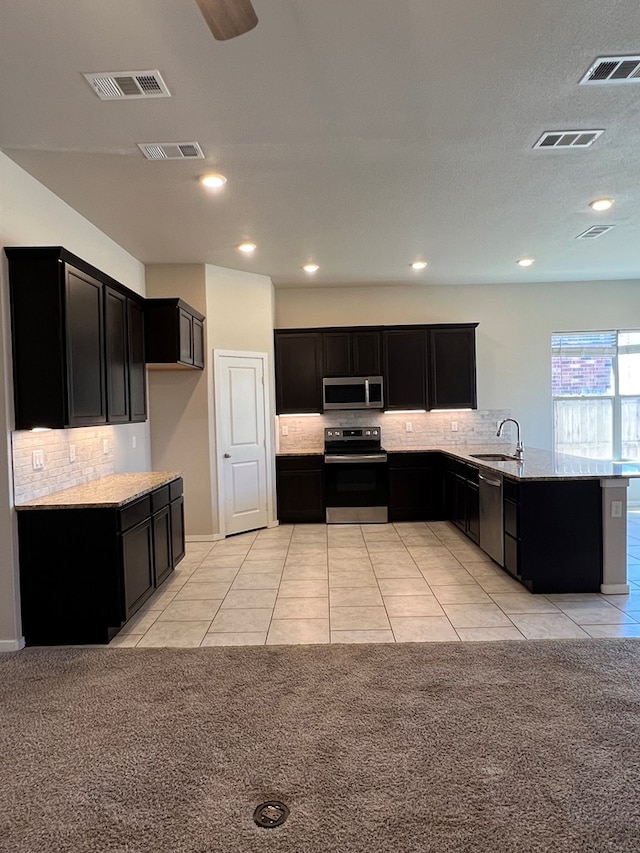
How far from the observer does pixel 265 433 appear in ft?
20.2

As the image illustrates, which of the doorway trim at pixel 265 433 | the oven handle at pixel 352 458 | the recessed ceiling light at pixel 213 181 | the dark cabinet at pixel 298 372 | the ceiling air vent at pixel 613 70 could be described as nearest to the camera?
the ceiling air vent at pixel 613 70

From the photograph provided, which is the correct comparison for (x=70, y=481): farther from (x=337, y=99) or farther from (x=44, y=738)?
(x=337, y=99)

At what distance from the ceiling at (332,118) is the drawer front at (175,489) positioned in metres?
2.16

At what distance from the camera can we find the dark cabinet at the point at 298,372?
6.48m

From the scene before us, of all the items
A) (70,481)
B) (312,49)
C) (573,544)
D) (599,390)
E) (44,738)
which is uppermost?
(312,49)

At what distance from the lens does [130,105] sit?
103 inches

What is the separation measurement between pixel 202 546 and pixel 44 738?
321 centimetres

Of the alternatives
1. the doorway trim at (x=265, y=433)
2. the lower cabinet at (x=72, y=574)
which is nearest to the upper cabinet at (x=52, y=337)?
the lower cabinet at (x=72, y=574)

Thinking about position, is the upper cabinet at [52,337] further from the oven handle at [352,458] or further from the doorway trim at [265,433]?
the oven handle at [352,458]

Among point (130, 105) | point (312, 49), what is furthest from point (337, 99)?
point (130, 105)

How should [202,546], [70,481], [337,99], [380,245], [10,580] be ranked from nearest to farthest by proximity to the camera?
1. [337,99]
2. [10,580]
3. [70,481]
4. [380,245]
5. [202,546]

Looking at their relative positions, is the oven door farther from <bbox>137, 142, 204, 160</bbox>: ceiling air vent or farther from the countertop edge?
<bbox>137, 142, 204, 160</bbox>: ceiling air vent

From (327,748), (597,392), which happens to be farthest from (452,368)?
(327,748)

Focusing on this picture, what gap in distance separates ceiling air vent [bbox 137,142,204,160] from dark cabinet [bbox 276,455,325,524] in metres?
3.89
